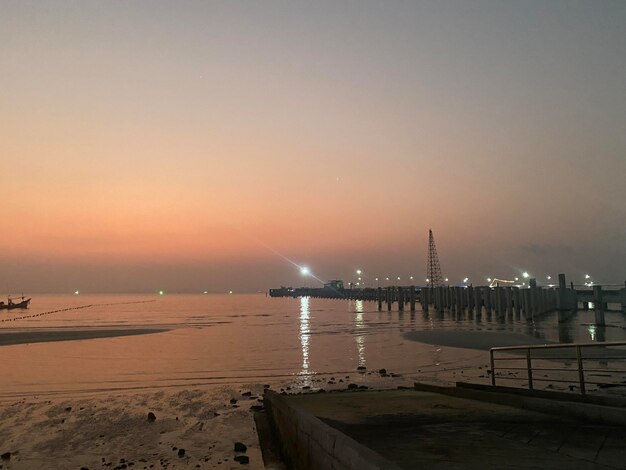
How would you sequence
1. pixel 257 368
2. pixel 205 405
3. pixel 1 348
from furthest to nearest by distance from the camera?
pixel 1 348, pixel 257 368, pixel 205 405

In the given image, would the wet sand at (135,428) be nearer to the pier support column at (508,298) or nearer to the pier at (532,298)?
the pier at (532,298)

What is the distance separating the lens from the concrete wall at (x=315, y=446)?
4723 mm

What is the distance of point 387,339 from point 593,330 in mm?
15260

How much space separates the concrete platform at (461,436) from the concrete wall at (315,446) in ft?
0.07

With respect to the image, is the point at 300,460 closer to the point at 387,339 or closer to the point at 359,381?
the point at 359,381

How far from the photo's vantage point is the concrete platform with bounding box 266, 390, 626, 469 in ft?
16.7

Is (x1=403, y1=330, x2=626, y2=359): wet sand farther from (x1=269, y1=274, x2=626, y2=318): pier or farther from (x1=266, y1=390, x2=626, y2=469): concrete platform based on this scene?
(x1=266, y1=390, x2=626, y2=469): concrete platform

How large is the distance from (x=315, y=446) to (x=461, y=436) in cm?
196

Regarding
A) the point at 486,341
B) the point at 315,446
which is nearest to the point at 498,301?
the point at 486,341

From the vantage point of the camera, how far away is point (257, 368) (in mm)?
22672

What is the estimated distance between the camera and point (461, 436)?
632 cm

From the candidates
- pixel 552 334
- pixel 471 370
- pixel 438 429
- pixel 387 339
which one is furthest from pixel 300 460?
pixel 552 334

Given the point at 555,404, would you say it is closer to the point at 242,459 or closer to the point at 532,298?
the point at 242,459

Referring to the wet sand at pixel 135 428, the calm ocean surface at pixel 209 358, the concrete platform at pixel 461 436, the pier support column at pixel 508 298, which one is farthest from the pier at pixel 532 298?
the concrete platform at pixel 461 436
